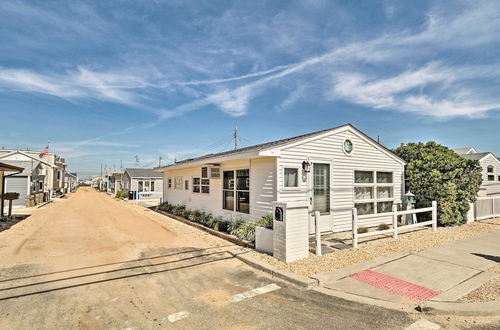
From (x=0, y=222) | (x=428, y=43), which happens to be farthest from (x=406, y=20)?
(x=0, y=222)

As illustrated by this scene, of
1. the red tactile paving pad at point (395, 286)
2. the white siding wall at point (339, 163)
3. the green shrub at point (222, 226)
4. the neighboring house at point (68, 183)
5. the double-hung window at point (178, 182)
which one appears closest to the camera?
the red tactile paving pad at point (395, 286)

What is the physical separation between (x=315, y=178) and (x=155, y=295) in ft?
20.1

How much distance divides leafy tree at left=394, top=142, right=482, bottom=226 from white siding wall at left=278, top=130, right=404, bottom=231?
157 cm

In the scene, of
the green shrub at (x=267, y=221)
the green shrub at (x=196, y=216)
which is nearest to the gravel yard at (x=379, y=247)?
the green shrub at (x=267, y=221)

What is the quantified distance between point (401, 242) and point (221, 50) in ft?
33.8

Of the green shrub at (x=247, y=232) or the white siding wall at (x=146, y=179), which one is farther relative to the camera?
the white siding wall at (x=146, y=179)

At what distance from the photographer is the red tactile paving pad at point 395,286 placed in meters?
4.32

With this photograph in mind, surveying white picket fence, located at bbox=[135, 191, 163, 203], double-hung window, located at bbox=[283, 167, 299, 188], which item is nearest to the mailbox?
double-hung window, located at bbox=[283, 167, 299, 188]

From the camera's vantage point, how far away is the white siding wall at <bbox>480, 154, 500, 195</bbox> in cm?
2226

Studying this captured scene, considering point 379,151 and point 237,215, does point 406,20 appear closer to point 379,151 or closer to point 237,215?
point 379,151

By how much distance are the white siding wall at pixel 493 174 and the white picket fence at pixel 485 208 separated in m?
11.9

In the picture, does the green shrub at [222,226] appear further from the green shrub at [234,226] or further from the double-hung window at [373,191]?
the double-hung window at [373,191]

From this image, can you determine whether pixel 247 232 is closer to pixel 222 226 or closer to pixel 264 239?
pixel 264 239

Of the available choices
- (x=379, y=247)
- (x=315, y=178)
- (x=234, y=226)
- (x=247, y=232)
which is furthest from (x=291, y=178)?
(x=379, y=247)
